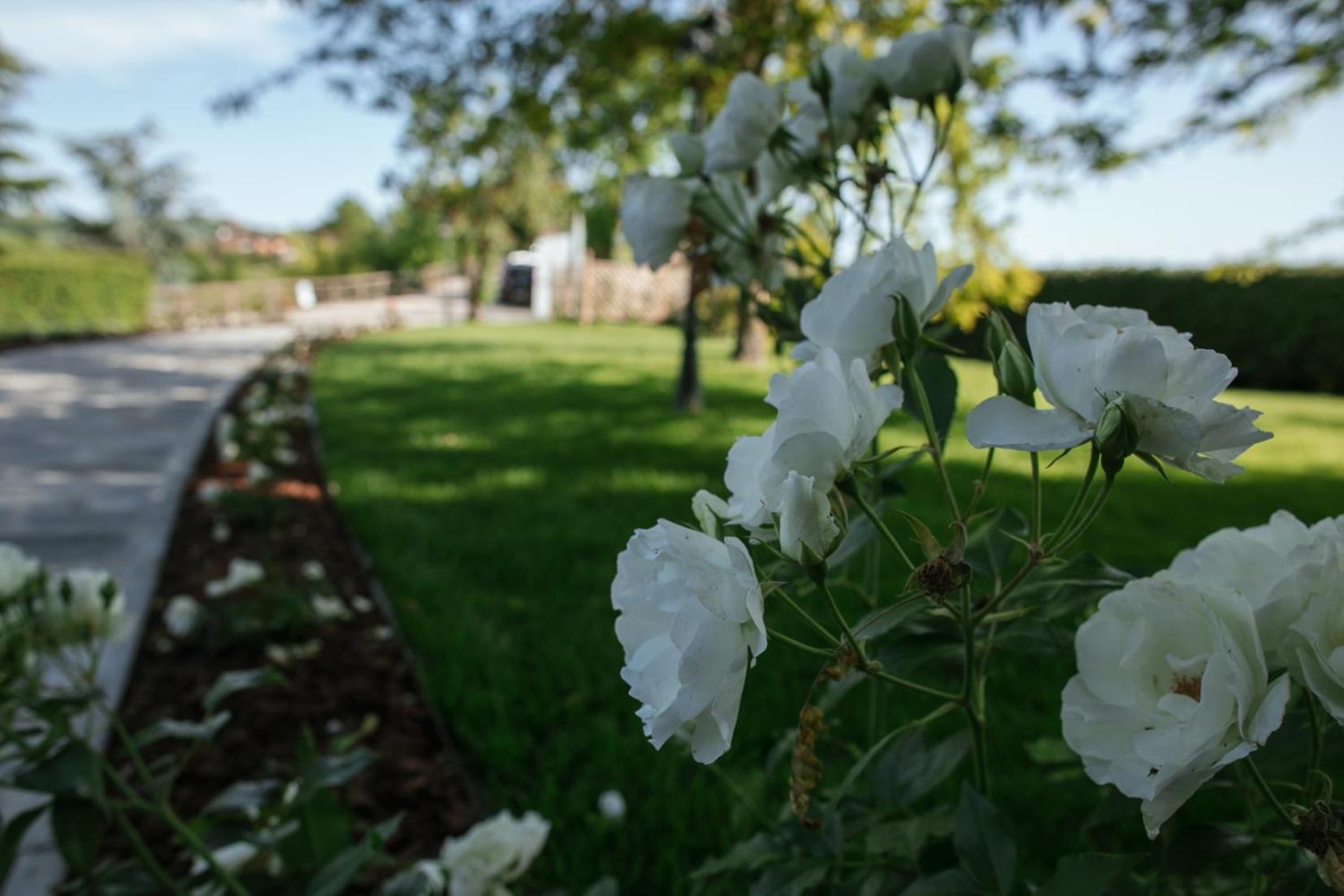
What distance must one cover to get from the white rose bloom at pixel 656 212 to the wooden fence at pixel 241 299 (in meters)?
17.0

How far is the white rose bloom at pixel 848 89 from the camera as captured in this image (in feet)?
2.90

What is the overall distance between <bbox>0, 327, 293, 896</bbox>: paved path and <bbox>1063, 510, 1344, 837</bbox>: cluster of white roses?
1553 millimetres

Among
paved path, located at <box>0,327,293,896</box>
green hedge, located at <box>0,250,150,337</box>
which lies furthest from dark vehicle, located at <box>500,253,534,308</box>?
paved path, located at <box>0,327,293,896</box>

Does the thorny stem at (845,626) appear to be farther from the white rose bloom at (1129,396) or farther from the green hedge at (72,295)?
the green hedge at (72,295)

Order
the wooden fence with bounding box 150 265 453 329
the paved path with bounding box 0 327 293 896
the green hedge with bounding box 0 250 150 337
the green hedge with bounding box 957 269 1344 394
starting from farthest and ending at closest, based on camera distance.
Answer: the wooden fence with bounding box 150 265 453 329
the green hedge with bounding box 0 250 150 337
the green hedge with bounding box 957 269 1344 394
the paved path with bounding box 0 327 293 896

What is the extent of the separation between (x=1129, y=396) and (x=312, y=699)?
1955 millimetres

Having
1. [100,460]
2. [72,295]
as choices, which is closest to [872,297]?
[100,460]

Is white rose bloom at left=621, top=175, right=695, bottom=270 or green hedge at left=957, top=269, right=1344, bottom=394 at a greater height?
white rose bloom at left=621, top=175, right=695, bottom=270

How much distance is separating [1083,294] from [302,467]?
999 cm

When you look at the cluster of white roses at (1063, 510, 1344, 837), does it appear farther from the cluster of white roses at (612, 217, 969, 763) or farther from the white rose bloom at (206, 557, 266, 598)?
the white rose bloom at (206, 557, 266, 598)

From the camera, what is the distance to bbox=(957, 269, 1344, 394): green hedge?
9.77m

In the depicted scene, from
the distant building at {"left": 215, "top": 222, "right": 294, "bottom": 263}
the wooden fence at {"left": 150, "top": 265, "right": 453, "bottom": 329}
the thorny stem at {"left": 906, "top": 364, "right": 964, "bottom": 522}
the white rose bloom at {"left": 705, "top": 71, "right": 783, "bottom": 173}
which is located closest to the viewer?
the thorny stem at {"left": 906, "top": 364, "right": 964, "bottom": 522}

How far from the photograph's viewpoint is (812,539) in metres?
0.46

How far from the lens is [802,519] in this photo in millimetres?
453
